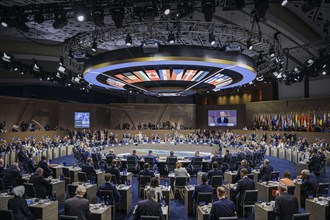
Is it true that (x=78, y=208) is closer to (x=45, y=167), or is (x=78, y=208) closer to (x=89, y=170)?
(x=89, y=170)

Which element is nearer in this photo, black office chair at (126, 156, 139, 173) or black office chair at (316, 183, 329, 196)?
black office chair at (316, 183, 329, 196)

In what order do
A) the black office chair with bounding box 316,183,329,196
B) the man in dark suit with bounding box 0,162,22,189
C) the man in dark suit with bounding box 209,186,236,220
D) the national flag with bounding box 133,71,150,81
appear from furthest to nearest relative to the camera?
the national flag with bounding box 133,71,150,81 → the man in dark suit with bounding box 0,162,22,189 → the black office chair with bounding box 316,183,329,196 → the man in dark suit with bounding box 209,186,236,220

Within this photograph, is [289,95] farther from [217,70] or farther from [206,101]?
[217,70]

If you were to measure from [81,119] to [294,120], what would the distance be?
69.6 feet

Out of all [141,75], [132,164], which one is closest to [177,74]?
[141,75]

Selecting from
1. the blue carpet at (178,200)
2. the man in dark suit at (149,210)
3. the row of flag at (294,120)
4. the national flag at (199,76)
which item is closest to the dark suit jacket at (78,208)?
the man in dark suit at (149,210)

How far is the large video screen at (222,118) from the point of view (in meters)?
31.9

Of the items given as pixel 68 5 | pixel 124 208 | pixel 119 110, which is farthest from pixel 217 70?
pixel 119 110

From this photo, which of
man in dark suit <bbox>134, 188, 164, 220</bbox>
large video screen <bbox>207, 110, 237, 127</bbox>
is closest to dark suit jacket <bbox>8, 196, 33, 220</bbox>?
man in dark suit <bbox>134, 188, 164, 220</bbox>

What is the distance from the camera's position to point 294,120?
81.3ft

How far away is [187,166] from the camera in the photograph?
1354cm

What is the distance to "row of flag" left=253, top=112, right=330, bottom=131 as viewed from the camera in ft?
73.6

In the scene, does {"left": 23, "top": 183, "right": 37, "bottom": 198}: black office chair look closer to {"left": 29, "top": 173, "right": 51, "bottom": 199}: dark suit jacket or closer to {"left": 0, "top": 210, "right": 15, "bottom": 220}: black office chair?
{"left": 29, "top": 173, "right": 51, "bottom": 199}: dark suit jacket

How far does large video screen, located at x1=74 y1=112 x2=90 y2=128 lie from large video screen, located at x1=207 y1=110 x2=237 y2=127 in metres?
14.0
